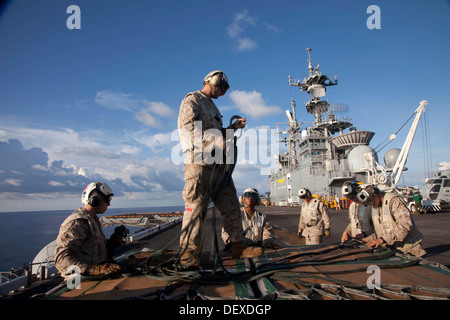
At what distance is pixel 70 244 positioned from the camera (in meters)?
2.93

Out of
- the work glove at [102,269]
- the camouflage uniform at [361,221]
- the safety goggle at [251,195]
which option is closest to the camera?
the work glove at [102,269]

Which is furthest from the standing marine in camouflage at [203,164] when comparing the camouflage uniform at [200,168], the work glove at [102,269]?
the work glove at [102,269]

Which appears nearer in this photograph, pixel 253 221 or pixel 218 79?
pixel 218 79

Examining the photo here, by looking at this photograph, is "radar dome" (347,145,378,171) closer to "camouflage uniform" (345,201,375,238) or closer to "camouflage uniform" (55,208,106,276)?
"camouflage uniform" (345,201,375,238)

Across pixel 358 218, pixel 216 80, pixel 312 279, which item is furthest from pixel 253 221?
pixel 216 80

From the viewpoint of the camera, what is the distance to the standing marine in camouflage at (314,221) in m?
6.42

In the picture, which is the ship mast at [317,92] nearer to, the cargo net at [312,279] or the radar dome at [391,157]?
the radar dome at [391,157]

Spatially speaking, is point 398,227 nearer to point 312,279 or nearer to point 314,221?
point 314,221

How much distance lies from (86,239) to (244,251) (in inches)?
81.0

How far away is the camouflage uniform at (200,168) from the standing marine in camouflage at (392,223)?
8.09ft

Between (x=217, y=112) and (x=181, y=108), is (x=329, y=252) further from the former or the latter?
(x=181, y=108)

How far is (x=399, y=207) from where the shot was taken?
14.0ft
